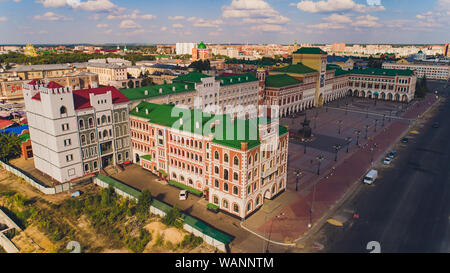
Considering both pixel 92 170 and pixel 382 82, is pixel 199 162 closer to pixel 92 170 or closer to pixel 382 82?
pixel 92 170

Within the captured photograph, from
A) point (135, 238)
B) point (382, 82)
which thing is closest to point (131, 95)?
point (135, 238)

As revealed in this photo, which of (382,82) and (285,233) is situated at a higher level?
(382,82)

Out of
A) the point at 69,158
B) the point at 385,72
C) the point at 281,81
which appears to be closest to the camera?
the point at 69,158

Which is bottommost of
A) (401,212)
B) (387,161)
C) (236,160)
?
(401,212)

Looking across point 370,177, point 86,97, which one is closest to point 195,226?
point 86,97

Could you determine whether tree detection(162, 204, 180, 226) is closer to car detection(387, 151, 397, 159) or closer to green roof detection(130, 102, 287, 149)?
green roof detection(130, 102, 287, 149)

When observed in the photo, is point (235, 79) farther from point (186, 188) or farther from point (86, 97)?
point (186, 188)

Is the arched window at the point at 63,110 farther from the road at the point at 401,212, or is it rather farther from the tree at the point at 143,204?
the road at the point at 401,212
